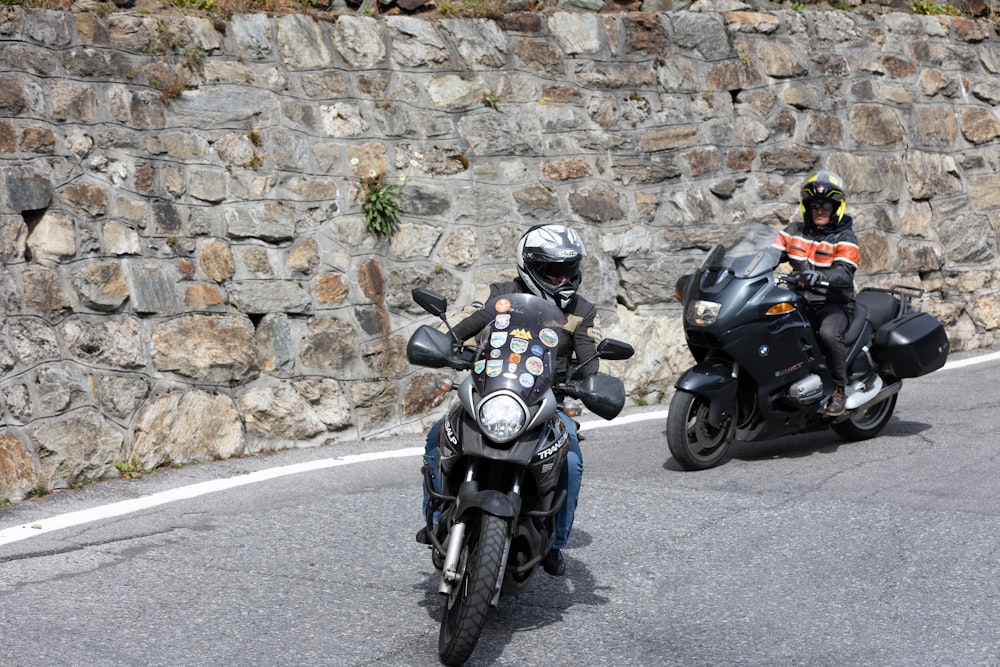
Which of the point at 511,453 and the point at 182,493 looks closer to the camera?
the point at 511,453

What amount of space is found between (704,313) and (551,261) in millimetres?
2679

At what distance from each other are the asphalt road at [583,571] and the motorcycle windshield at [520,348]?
105 centimetres

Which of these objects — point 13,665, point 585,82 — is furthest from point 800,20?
point 13,665

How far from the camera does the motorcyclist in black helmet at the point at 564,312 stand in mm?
5000

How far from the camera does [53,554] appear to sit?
5895mm

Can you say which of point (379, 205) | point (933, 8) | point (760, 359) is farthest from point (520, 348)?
point (933, 8)

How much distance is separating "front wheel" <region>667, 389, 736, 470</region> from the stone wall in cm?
216

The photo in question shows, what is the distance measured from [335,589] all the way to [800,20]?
8644 mm

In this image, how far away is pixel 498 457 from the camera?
444cm

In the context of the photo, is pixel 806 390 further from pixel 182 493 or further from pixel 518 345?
pixel 182 493

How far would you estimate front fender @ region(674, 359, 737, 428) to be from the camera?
7.48m

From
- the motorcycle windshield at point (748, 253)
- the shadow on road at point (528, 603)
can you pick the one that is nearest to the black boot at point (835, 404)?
the motorcycle windshield at point (748, 253)

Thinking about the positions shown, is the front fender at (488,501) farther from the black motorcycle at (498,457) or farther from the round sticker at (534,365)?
the round sticker at (534,365)

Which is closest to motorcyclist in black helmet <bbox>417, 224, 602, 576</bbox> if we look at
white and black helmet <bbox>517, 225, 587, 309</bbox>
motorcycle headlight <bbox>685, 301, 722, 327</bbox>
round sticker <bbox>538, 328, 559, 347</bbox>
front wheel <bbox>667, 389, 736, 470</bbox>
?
white and black helmet <bbox>517, 225, 587, 309</bbox>
